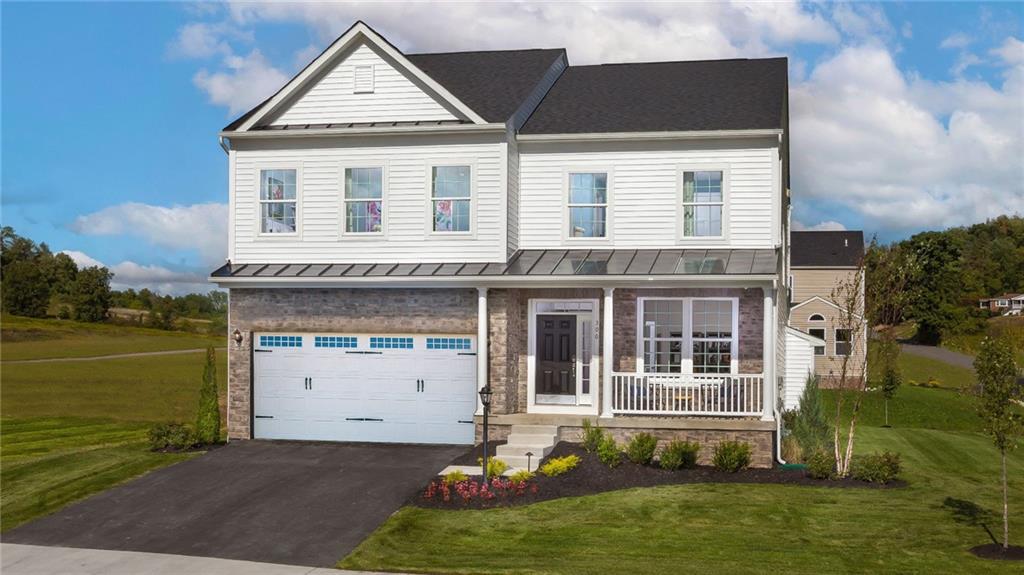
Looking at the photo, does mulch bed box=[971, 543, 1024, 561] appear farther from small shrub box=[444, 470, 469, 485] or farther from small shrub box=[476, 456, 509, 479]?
Result: small shrub box=[444, 470, 469, 485]

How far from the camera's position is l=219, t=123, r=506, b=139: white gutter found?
64.8ft

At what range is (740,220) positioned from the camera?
19.9 metres

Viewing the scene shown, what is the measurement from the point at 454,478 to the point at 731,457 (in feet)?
16.9

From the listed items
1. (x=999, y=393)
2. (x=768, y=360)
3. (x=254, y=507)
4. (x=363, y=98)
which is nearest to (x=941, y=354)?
(x=768, y=360)

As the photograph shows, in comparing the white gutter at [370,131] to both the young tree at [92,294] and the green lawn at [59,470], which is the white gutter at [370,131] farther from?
the young tree at [92,294]

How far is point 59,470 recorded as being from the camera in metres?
18.4

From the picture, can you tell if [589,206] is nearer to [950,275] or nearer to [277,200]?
[277,200]

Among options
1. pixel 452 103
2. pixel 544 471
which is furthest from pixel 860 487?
pixel 452 103

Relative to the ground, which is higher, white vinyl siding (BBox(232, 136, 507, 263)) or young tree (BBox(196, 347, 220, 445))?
white vinyl siding (BBox(232, 136, 507, 263))

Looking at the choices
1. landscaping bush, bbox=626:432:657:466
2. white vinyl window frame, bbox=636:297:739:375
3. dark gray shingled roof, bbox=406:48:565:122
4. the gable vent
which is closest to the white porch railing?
white vinyl window frame, bbox=636:297:739:375

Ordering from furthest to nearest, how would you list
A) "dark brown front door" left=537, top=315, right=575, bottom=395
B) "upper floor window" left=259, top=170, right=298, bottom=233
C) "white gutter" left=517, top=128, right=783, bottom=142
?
"upper floor window" left=259, top=170, right=298, bottom=233 → "dark brown front door" left=537, top=315, right=575, bottom=395 → "white gutter" left=517, top=128, right=783, bottom=142

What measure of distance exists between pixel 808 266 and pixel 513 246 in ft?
118

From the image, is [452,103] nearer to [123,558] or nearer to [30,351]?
[123,558]

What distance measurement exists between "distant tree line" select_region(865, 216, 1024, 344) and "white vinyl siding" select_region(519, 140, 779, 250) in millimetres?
2596
